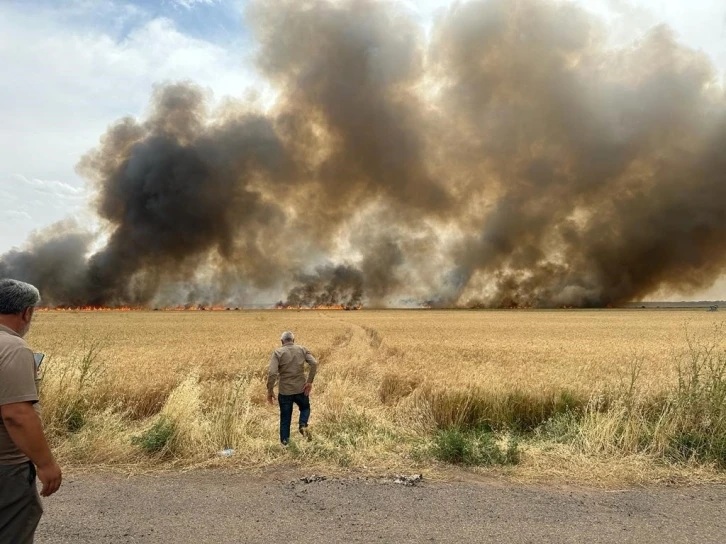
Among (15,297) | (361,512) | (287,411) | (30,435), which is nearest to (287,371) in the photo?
(287,411)

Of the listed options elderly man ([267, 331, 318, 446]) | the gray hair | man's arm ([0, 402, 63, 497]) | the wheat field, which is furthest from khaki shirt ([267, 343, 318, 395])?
man's arm ([0, 402, 63, 497])

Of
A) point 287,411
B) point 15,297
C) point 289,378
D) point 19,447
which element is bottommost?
point 287,411

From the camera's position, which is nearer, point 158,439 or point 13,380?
point 13,380

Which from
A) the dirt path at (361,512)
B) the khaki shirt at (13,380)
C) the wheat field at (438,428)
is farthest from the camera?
the wheat field at (438,428)

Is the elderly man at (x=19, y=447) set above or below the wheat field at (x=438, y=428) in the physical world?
above

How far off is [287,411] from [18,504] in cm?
566

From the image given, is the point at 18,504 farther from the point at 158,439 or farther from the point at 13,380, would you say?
the point at 158,439

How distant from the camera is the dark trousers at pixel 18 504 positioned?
331cm

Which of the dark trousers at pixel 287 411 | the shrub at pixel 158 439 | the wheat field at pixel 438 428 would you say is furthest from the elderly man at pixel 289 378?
the shrub at pixel 158 439

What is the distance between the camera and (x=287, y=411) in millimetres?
8875

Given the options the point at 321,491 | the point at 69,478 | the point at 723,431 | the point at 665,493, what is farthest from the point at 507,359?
the point at 69,478

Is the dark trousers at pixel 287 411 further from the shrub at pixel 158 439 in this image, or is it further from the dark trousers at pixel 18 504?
the dark trousers at pixel 18 504

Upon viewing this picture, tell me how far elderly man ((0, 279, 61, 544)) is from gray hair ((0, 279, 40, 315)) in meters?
0.17

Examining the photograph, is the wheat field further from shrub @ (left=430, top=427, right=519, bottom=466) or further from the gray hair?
the gray hair
